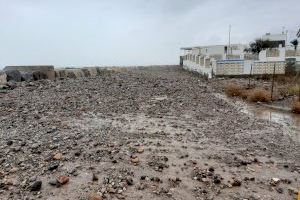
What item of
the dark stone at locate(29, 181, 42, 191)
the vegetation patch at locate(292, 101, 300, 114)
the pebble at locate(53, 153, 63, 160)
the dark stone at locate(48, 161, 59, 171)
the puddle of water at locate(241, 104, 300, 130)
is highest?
the pebble at locate(53, 153, 63, 160)

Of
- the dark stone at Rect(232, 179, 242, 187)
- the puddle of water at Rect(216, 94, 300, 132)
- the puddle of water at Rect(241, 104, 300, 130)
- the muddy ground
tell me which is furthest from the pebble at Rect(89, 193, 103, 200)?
the puddle of water at Rect(241, 104, 300, 130)

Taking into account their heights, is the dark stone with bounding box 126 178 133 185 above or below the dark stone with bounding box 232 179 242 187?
above

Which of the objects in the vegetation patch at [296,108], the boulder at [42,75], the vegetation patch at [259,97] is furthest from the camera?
the boulder at [42,75]

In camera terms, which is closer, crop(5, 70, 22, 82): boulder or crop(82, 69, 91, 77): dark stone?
crop(5, 70, 22, 82): boulder

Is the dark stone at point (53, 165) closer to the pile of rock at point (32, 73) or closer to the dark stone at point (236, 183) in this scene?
the dark stone at point (236, 183)

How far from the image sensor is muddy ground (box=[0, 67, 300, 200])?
15.6ft

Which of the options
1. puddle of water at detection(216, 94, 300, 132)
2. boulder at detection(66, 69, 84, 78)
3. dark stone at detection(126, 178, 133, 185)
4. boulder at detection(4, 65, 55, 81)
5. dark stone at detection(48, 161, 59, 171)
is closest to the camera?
dark stone at detection(126, 178, 133, 185)

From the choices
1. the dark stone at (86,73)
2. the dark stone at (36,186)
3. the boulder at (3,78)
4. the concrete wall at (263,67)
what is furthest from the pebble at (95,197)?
the concrete wall at (263,67)

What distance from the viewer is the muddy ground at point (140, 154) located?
15.6 feet

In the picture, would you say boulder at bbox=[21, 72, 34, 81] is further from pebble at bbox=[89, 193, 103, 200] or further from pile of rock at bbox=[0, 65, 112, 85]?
pebble at bbox=[89, 193, 103, 200]

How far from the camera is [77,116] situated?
9570 millimetres

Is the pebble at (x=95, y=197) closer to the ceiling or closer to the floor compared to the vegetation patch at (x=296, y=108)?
closer to the ceiling

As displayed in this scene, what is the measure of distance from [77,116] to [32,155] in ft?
12.5

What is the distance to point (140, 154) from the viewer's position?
619 centimetres
